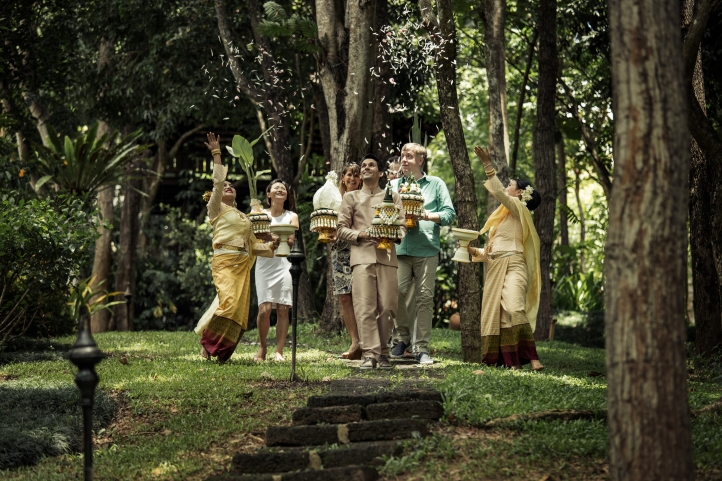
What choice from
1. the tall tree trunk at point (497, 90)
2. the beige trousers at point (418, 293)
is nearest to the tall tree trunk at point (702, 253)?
the tall tree trunk at point (497, 90)

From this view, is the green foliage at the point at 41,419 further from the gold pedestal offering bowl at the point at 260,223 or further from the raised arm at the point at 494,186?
the raised arm at the point at 494,186

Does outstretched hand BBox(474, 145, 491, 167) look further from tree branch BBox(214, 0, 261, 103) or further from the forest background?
tree branch BBox(214, 0, 261, 103)

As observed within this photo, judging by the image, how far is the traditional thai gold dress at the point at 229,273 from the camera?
10.1m

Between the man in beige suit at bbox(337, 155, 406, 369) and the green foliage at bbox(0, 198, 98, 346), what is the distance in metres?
3.98

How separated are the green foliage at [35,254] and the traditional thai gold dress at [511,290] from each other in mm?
5047

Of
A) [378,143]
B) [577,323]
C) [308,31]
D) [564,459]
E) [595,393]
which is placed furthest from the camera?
[577,323]

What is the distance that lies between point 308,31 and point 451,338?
518cm

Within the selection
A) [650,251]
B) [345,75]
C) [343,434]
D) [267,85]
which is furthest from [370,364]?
[267,85]

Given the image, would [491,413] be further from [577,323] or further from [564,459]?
[577,323]

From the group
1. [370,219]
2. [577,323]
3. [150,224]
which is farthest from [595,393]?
[150,224]

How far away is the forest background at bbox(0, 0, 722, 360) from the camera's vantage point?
12.2 m

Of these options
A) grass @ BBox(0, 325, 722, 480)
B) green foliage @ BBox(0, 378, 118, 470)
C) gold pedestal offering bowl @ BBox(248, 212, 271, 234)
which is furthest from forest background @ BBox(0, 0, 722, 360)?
green foliage @ BBox(0, 378, 118, 470)

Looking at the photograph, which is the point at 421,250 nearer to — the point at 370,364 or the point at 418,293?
the point at 418,293

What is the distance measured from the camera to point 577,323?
768 inches
